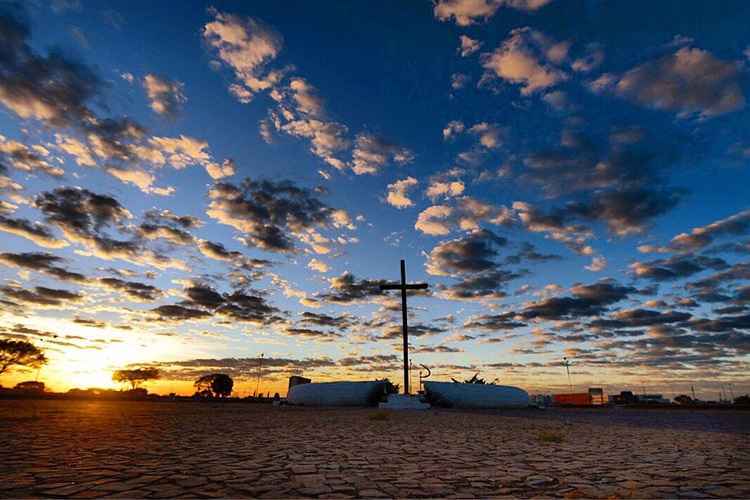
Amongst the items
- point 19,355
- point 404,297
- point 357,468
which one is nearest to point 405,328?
point 404,297

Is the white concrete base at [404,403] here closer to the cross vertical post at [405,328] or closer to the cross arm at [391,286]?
the cross vertical post at [405,328]

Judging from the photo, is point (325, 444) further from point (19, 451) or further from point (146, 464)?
point (19, 451)

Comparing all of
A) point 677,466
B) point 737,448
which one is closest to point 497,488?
point 677,466

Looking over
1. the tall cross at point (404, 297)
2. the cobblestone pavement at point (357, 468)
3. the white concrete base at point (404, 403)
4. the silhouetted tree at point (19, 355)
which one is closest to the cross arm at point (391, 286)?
the tall cross at point (404, 297)

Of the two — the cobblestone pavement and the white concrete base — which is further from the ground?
the white concrete base

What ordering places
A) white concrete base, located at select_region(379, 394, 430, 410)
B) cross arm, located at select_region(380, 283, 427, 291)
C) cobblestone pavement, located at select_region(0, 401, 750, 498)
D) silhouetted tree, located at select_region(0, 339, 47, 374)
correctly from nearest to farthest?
1. cobblestone pavement, located at select_region(0, 401, 750, 498)
2. white concrete base, located at select_region(379, 394, 430, 410)
3. cross arm, located at select_region(380, 283, 427, 291)
4. silhouetted tree, located at select_region(0, 339, 47, 374)

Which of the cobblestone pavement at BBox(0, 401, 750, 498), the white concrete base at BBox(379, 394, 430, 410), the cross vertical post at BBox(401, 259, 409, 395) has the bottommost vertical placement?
the cobblestone pavement at BBox(0, 401, 750, 498)

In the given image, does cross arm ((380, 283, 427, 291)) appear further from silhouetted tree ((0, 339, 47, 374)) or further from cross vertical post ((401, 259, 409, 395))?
silhouetted tree ((0, 339, 47, 374))

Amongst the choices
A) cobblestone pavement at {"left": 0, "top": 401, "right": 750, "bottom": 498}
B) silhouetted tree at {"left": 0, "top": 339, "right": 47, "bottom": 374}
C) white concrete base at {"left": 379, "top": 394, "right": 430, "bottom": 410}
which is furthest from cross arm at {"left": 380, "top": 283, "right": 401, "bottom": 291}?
silhouetted tree at {"left": 0, "top": 339, "right": 47, "bottom": 374}

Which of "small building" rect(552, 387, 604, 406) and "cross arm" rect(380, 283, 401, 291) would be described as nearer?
"cross arm" rect(380, 283, 401, 291)

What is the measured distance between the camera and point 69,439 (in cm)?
827

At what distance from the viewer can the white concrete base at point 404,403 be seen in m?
28.3

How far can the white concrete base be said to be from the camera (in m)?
28.3

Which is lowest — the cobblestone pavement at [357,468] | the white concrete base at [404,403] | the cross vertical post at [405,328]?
the cobblestone pavement at [357,468]
